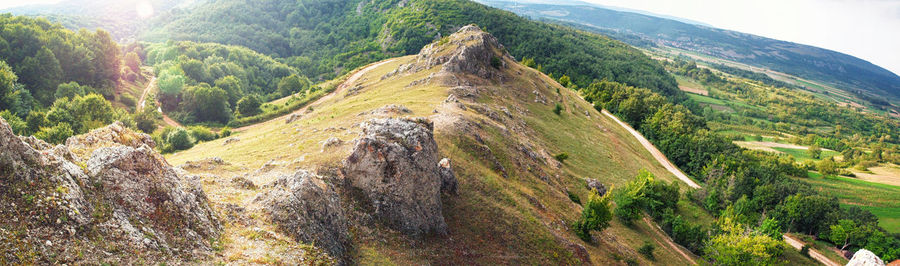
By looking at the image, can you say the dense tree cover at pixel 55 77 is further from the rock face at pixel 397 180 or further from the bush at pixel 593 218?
the bush at pixel 593 218

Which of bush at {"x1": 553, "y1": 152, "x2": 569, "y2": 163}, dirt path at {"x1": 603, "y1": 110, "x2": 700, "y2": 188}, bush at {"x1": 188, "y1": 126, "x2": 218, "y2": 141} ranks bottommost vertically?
dirt path at {"x1": 603, "y1": 110, "x2": 700, "y2": 188}

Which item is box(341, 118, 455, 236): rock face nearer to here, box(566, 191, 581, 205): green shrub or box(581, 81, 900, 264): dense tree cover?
box(566, 191, 581, 205): green shrub

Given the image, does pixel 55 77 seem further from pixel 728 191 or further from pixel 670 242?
pixel 728 191

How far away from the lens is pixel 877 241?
291ft

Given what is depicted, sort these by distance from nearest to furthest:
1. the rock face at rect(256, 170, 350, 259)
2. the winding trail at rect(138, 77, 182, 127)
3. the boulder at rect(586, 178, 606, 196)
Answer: the rock face at rect(256, 170, 350, 259) → the boulder at rect(586, 178, 606, 196) → the winding trail at rect(138, 77, 182, 127)

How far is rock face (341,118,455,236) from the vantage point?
102 feet

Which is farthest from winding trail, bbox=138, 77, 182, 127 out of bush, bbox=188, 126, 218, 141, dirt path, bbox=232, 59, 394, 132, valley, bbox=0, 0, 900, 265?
bush, bbox=188, 126, 218, 141

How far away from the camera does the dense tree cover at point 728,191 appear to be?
6275 cm

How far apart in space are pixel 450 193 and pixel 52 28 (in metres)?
143

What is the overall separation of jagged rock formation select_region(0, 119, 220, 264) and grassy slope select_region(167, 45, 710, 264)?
2719mm

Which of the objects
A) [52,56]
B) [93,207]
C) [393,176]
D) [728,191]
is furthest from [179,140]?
[728,191]

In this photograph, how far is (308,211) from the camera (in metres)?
25.8

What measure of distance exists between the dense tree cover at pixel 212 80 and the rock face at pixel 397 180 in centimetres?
9193

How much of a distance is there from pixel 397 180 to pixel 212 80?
475 feet
